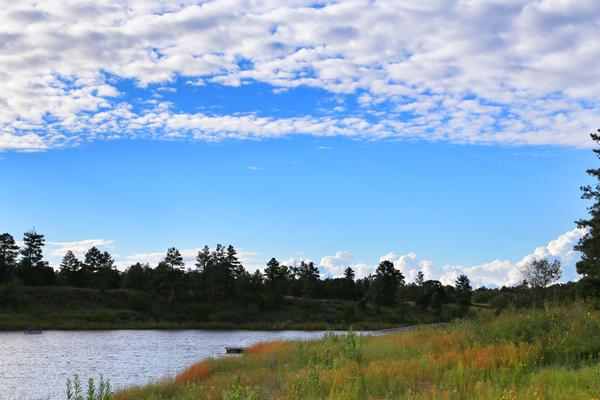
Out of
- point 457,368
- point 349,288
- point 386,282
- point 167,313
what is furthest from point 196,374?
point 349,288

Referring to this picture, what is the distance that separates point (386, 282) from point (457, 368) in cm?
12662

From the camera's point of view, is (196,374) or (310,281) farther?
(310,281)

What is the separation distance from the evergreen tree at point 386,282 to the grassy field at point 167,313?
2721 millimetres

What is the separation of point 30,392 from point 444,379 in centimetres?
2389

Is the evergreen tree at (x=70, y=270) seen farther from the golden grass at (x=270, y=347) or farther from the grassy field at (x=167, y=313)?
the golden grass at (x=270, y=347)

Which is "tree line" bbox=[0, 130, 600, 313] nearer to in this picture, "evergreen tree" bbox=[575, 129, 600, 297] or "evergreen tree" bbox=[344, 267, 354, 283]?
"evergreen tree" bbox=[344, 267, 354, 283]

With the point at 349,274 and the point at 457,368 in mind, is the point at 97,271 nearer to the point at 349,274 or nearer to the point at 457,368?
the point at 349,274

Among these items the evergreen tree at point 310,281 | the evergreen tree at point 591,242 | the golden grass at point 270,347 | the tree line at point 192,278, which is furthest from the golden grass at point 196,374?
the evergreen tree at point 310,281

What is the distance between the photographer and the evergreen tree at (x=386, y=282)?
136m

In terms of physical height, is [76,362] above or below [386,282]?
below

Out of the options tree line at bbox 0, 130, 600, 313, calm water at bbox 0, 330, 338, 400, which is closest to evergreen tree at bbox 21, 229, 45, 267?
tree line at bbox 0, 130, 600, 313

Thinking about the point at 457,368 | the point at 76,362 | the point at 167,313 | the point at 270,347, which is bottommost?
the point at 76,362

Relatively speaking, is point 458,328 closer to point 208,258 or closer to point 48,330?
point 48,330

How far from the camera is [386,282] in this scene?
13925 centimetres
